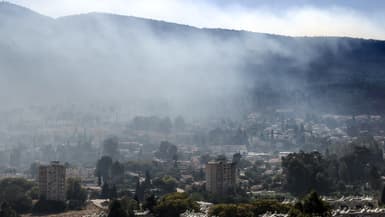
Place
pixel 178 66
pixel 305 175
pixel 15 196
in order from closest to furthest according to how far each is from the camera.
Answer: pixel 15 196 < pixel 305 175 < pixel 178 66

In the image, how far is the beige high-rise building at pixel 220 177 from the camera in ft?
151

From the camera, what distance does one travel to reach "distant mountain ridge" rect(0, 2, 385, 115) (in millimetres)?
111000

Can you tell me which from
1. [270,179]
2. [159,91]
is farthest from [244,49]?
[270,179]

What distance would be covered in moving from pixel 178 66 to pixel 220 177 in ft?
301

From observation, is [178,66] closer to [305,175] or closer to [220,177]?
[220,177]

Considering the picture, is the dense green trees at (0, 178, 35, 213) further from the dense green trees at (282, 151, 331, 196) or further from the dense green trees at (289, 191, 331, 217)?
the dense green trees at (289, 191, 331, 217)

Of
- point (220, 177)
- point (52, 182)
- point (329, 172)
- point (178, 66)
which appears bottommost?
point (52, 182)

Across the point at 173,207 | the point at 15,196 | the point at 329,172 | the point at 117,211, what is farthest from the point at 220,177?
the point at 117,211

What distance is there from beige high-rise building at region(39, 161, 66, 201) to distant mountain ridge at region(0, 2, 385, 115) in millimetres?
59072

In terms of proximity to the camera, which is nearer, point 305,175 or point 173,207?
point 173,207

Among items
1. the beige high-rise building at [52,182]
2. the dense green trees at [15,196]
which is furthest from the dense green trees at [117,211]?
the beige high-rise building at [52,182]

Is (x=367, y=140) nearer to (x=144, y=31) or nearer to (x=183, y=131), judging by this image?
(x=183, y=131)

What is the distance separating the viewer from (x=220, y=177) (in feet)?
153

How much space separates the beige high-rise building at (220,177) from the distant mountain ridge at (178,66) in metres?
55.1
